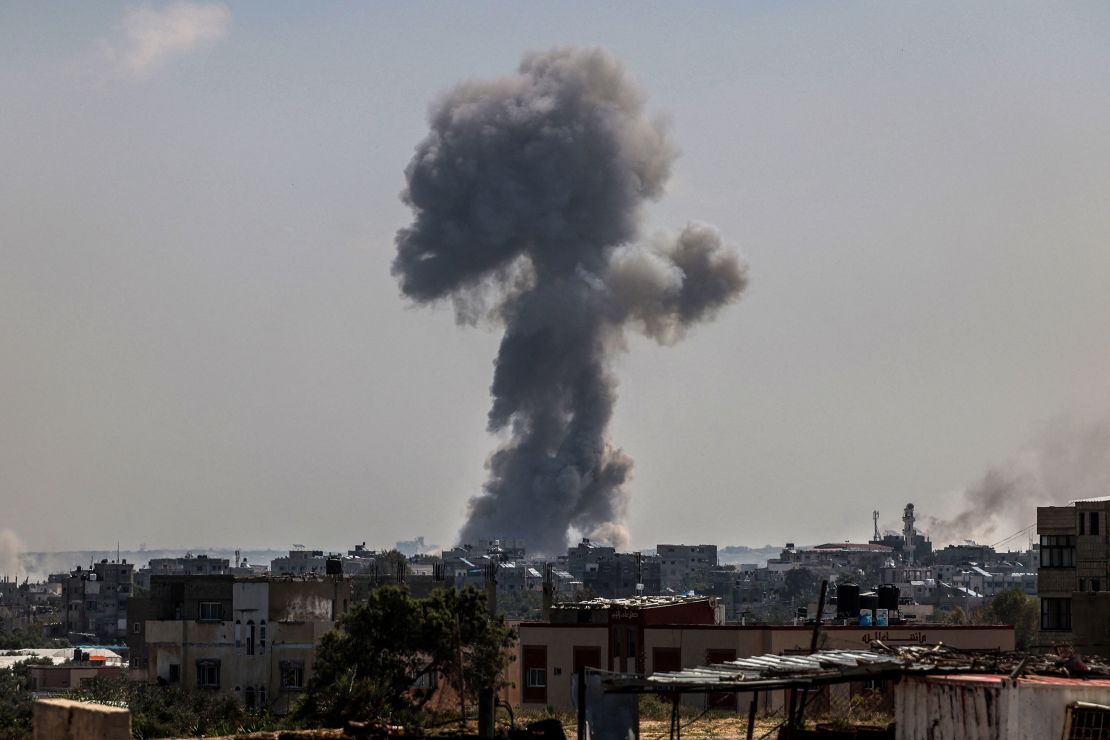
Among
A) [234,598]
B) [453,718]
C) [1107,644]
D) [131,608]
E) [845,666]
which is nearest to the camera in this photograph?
[845,666]

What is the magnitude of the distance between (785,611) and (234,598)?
13761 centimetres

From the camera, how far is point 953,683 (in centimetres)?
1989

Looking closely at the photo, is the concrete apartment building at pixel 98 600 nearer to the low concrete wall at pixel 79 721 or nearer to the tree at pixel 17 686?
the tree at pixel 17 686

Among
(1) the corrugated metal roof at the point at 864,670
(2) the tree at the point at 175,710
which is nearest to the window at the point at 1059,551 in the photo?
(2) the tree at the point at 175,710

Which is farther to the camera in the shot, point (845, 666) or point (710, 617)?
point (710, 617)

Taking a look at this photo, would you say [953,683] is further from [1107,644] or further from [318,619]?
[318,619]

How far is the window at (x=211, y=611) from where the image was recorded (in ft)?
181

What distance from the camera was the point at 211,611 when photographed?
55250 millimetres

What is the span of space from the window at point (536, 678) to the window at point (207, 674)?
9470 millimetres

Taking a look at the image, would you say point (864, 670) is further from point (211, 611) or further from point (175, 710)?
point (211, 611)

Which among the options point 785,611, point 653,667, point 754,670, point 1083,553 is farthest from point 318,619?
point 785,611

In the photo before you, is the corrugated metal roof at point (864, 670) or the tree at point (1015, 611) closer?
the corrugated metal roof at point (864, 670)

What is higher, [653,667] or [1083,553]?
[1083,553]

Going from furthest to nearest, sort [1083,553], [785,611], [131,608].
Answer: [785,611] < [131,608] < [1083,553]
